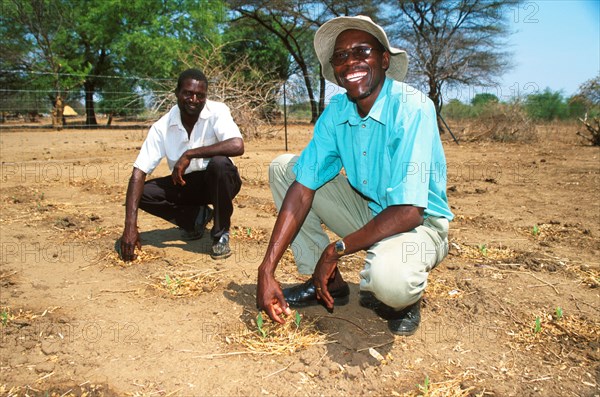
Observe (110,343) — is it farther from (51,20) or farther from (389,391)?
(51,20)

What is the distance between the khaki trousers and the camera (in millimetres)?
2045

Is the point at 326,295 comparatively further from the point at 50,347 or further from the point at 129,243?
the point at 129,243

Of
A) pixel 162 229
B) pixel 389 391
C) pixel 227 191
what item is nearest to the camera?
pixel 389 391

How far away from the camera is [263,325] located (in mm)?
2459

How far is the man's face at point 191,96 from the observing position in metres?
3.42

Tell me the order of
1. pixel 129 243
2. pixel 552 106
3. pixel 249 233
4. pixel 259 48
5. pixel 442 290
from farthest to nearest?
pixel 552 106 < pixel 259 48 < pixel 249 233 < pixel 129 243 < pixel 442 290

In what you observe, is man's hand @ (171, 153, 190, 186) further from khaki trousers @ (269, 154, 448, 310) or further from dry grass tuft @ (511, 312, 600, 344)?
dry grass tuft @ (511, 312, 600, 344)

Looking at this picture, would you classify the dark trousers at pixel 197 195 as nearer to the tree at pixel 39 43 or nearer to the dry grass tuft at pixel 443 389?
the dry grass tuft at pixel 443 389

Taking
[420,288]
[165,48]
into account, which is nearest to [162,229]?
[420,288]

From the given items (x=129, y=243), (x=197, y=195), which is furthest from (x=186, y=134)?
(x=129, y=243)

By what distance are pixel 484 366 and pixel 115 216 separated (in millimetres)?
3569

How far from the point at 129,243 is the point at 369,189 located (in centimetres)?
179

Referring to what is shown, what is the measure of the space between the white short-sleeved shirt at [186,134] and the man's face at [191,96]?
0.10m

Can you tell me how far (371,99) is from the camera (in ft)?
7.56
